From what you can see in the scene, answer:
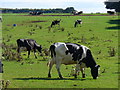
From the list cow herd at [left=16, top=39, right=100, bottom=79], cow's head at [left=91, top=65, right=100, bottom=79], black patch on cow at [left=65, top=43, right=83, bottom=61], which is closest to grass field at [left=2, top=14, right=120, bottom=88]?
cow's head at [left=91, top=65, right=100, bottom=79]

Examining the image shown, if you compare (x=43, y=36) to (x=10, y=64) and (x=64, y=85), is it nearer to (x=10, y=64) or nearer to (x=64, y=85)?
(x=10, y=64)

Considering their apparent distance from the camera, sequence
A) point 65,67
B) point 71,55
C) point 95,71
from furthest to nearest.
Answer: point 65,67
point 95,71
point 71,55

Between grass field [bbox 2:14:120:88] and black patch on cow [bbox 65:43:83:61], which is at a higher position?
black patch on cow [bbox 65:43:83:61]

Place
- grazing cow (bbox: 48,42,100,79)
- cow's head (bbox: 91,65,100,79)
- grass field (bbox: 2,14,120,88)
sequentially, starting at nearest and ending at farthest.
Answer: grass field (bbox: 2,14,120,88) < grazing cow (bbox: 48,42,100,79) < cow's head (bbox: 91,65,100,79)

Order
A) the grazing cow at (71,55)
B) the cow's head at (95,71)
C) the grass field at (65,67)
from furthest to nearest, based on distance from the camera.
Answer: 1. the cow's head at (95,71)
2. the grazing cow at (71,55)
3. the grass field at (65,67)

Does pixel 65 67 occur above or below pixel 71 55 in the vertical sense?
below

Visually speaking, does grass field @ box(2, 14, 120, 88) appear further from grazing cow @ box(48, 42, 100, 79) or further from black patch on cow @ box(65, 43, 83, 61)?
black patch on cow @ box(65, 43, 83, 61)

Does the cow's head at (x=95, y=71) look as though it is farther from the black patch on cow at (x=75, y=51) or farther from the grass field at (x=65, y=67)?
the black patch on cow at (x=75, y=51)

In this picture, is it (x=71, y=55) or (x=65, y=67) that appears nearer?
(x=71, y=55)

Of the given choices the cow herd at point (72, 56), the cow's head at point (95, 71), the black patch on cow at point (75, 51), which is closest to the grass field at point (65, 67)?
the cow's head at point (95, 71)

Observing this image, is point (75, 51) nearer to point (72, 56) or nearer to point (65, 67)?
point (72, 56)

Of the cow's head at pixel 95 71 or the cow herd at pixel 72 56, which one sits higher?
the cow herd at pixel 72 56

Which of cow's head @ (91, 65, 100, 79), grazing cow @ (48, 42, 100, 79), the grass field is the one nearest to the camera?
the grass field

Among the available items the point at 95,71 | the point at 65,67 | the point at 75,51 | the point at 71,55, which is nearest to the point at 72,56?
the point at 71,55
